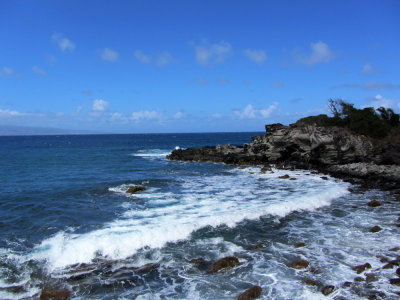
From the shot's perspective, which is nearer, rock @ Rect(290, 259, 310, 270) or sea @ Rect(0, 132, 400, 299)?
sea @ Rect(0, 132, 400, 299)

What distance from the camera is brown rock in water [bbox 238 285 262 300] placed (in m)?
8.12

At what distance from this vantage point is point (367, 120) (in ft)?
130

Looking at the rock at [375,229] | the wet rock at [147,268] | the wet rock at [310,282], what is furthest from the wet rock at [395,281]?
the wet rock at [147,268]

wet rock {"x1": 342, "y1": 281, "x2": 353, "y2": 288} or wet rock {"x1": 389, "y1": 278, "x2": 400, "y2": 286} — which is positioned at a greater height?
wet rock {"x1": 389, "y1": 278, "x2": 400, "y2": 286}

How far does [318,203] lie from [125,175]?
19726mm

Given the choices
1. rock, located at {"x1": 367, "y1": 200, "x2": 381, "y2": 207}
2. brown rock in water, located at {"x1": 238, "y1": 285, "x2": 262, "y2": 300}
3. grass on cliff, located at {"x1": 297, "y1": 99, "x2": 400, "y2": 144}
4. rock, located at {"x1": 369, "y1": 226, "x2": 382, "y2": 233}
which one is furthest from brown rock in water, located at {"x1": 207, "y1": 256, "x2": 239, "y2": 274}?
grass on cliff, located at {"x1": 297, "y1": 99, "x2": 400, "y2": 144}

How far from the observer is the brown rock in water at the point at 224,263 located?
9.94 metres

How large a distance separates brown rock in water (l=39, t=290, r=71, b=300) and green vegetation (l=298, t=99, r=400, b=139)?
3919 centimetres

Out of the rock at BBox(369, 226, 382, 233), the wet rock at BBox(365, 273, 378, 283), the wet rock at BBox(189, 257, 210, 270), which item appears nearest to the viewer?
the wet rock at BBox(365, 273, 378, 283)

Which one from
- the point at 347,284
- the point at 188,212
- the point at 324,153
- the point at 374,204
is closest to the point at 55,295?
the point at 347,284

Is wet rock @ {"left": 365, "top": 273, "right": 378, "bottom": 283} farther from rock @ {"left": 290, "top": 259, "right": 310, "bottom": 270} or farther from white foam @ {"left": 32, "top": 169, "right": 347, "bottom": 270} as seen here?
white foam @ {"left": 32, "top": 169, "right": 347, "bottom": 270}

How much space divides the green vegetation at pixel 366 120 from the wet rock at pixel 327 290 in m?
34.0

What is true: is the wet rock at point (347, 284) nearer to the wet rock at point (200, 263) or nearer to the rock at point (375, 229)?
the wet rock at point (200, 263)

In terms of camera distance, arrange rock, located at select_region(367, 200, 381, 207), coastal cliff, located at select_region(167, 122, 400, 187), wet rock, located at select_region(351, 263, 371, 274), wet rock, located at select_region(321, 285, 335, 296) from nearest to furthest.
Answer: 1. wet rock, located at select_region(321, 285, 335, 296)
2. wet rock, located at select_region(351, 263, 371, 274)
3. rock, located at select_region(367, 200, 381, 207)
4. coastal cliff, located at select_region(167, 122, 400, 187)
